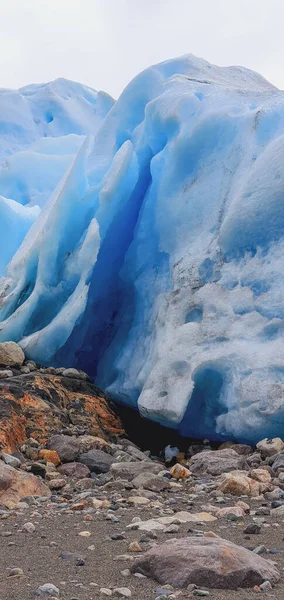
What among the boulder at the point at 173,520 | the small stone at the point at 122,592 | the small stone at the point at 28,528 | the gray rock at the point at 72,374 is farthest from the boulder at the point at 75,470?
the small stone at the point at 122,592

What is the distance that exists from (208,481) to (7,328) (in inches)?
147

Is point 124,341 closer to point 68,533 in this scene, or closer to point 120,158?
point 120,158

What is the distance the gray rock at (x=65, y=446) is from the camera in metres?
4.80

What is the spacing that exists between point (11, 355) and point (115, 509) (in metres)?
3.33

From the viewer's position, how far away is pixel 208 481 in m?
4.15

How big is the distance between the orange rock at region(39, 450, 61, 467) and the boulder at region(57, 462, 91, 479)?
18 cm

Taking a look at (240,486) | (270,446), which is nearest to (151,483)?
(240,486)

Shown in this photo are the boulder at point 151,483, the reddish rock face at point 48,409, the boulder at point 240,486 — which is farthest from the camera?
the reddish rock face at point 48,409

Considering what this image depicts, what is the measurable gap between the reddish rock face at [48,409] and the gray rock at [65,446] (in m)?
0.21

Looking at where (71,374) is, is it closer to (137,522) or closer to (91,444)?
(91,444)

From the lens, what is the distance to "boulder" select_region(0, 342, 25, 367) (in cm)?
657

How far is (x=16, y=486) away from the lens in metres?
3.75

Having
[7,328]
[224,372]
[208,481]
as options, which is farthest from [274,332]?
[7,328]

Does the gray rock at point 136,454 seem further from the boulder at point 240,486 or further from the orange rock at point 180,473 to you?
the boulder at point 240,486
